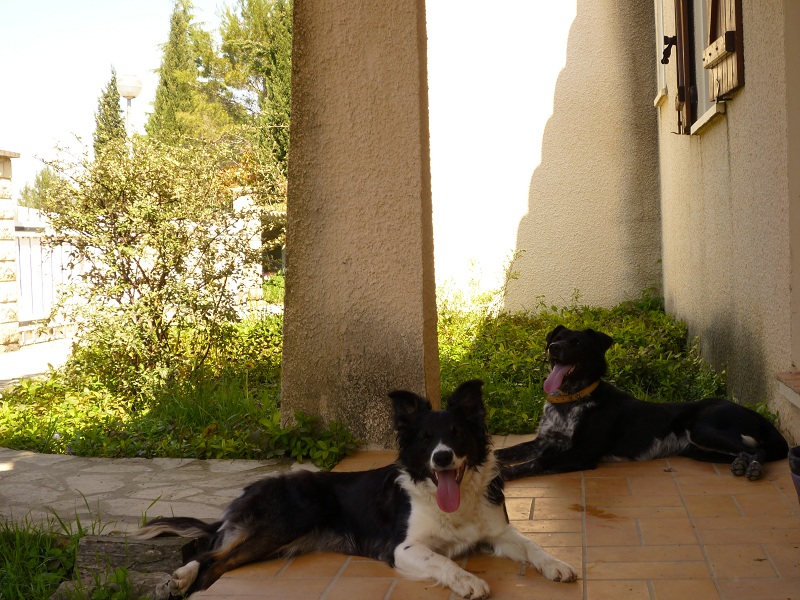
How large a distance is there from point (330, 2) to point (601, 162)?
6984 mm

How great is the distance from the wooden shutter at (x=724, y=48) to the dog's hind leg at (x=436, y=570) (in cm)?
418

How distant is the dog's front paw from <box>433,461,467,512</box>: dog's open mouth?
32 cm

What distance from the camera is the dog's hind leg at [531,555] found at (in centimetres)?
337

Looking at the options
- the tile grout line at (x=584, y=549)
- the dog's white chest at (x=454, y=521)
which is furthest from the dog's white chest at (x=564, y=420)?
the dog's white chest at (x=454, y=521)

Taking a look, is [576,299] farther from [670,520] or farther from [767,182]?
[670,520]

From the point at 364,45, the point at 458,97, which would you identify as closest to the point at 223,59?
the point at 458,97

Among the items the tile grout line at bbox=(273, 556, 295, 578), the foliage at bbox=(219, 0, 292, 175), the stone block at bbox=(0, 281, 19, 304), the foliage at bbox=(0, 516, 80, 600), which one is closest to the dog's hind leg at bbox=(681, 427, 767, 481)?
the tile grout line at bbox=(273, 556, 295, 578)

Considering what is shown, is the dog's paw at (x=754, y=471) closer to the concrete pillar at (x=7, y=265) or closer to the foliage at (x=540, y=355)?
the foliage at (x=540, y=355)

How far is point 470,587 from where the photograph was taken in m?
3.26

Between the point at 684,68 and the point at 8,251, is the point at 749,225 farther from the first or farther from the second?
the point at 8,251

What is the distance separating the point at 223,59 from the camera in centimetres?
3806

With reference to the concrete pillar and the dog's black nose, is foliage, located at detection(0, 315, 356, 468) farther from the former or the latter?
the concrete pillar

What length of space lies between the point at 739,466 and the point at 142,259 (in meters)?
5.25

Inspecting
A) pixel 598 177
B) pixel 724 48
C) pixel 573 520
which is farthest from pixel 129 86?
pixel 573 520
